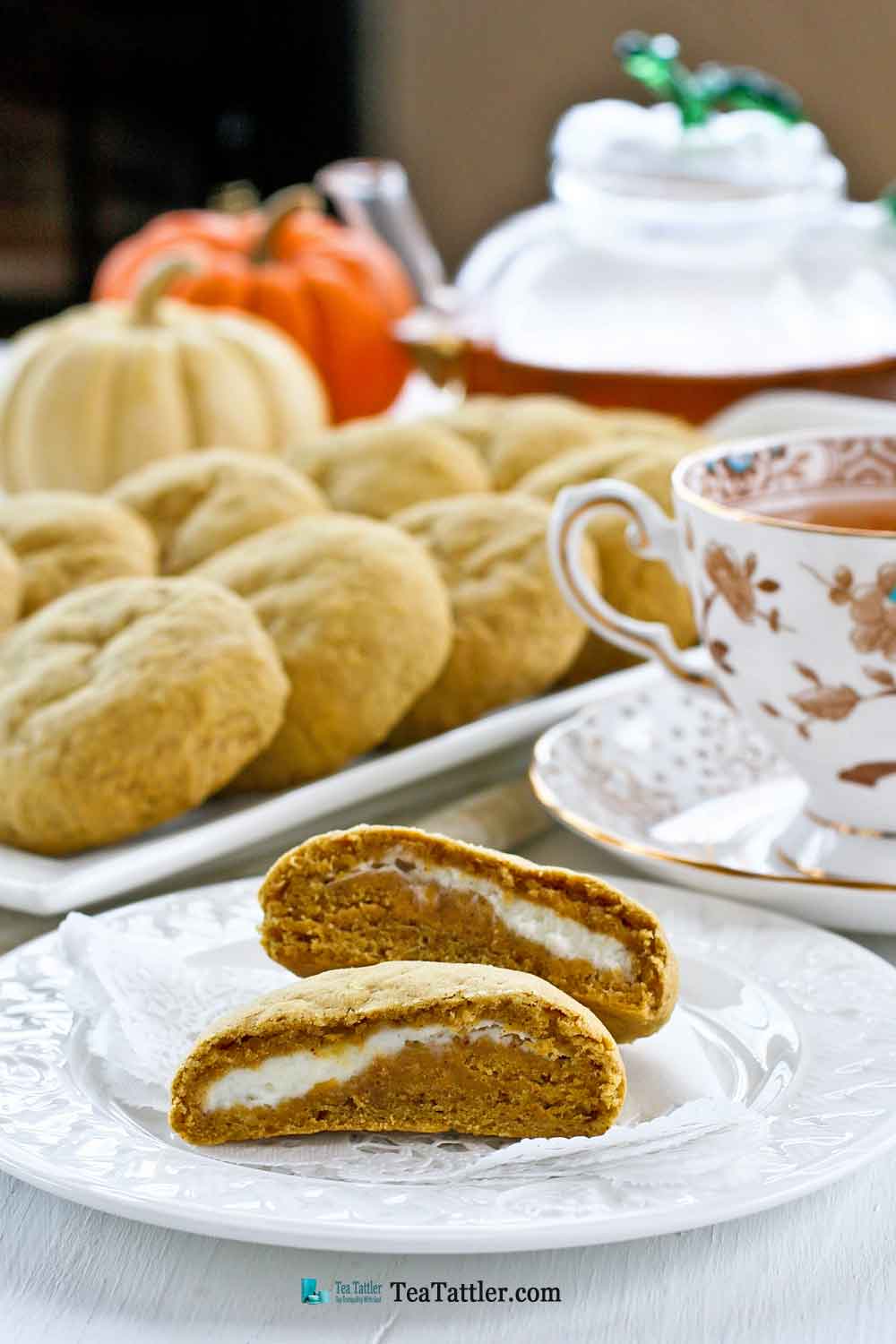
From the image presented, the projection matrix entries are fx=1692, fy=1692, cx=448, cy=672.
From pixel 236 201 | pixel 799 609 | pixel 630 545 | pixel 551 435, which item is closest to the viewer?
pixel 799 609

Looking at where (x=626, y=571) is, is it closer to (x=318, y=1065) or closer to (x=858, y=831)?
(x=858, y=831)

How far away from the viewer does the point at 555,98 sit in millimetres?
4262

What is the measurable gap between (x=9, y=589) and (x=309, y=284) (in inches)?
47.0

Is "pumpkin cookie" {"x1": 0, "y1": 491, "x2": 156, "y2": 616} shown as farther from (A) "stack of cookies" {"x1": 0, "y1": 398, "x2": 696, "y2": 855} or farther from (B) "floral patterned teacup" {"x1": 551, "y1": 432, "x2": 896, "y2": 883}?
(B) "floral patterned teacup" {"x1": 551, "y1": 432, "x2": 896, "y2": 883}

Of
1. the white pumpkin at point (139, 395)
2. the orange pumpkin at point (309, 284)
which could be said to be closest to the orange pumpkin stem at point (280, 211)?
the orange pumpkin at point (309, 284)

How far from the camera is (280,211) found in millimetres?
2242

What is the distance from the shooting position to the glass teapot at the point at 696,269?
1.75m

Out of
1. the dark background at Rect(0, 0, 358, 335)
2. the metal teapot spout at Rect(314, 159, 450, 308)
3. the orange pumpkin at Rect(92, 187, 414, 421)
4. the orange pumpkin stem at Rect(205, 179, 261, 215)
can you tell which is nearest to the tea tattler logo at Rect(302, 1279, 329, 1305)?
the orange pumpkin at Rect(92, 187, 414, 421)

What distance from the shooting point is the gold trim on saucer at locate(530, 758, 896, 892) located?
0.87m

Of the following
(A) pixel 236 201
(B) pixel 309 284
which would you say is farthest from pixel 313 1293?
(A) pixel 236 201

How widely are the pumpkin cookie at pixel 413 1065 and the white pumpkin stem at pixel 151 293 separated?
1.30 m

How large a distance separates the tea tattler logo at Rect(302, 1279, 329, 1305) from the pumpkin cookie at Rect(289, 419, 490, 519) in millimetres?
807

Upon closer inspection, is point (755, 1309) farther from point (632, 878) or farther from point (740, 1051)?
point (632, 878)

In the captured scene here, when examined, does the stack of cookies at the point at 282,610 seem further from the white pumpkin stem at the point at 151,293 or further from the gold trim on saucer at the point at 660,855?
the white pumpkin stem at the point at 151,293
